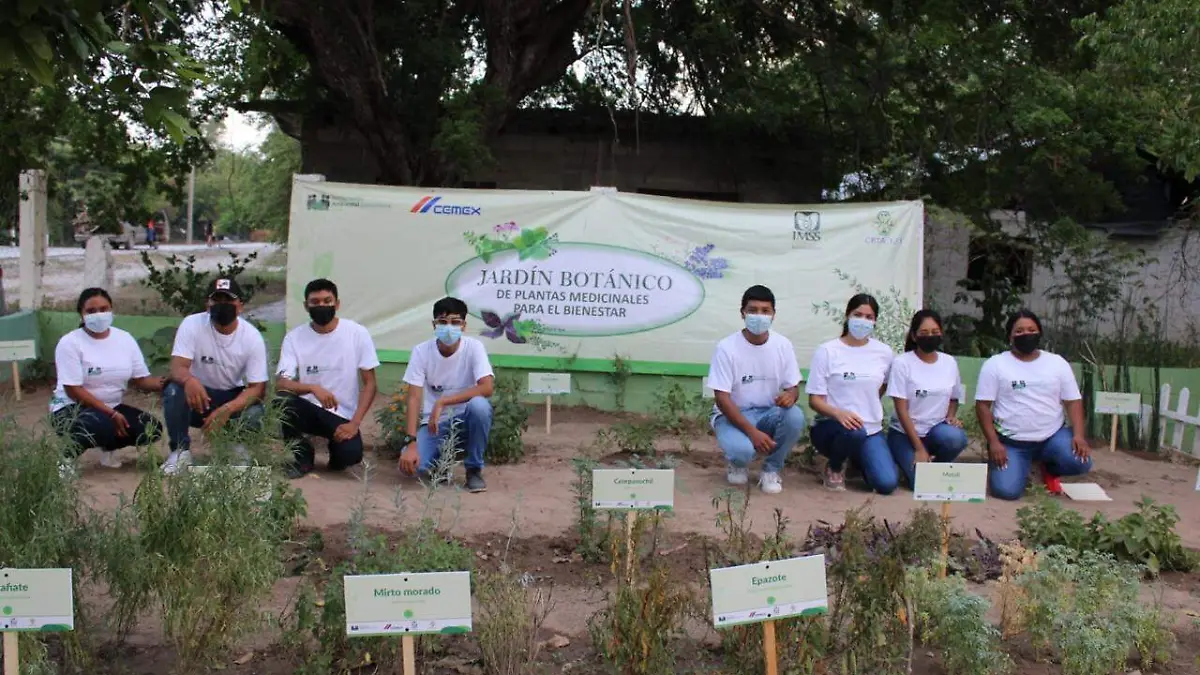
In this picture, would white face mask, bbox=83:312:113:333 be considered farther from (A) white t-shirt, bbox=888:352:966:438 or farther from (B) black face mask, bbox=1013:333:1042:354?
(B) black face mask, bbox=1013:333:1042:354

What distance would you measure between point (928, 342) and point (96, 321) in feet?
16.6

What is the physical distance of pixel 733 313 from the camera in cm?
934

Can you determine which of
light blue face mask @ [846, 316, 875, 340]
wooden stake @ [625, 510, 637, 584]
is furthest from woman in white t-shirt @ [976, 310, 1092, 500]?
wooden stake @ [625, 510, 637, 584]

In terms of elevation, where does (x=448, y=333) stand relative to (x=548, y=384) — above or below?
above

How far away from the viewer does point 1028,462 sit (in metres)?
7.04

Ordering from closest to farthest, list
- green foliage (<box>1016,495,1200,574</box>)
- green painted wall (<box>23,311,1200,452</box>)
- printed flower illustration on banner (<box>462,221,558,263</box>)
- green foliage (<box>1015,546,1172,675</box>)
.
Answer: green foliage (<box>1015,546,1172,675</box>)
green foliage (<box>1016,495,1200,574</box>)
green painted wall (<box>23,311,1200,452</box>)
printed flower illustration on banner (<box>462,221,558,263</box>)

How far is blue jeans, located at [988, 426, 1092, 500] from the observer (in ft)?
22.6

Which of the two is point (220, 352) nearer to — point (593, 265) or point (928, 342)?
point (593, 265)

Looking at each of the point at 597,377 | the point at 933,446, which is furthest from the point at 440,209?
the point at 933,446

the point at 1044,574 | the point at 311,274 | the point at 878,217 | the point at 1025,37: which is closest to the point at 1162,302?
the point at 1025,37

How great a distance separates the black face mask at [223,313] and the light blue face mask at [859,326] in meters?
3.79

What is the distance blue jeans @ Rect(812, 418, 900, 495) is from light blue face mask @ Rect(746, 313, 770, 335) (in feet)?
2.39

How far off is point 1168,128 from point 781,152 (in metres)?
6.40

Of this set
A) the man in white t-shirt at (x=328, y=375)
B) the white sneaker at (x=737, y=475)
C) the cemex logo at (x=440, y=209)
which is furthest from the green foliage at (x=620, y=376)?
the man in white t-shirt at (x=328, y=375)
